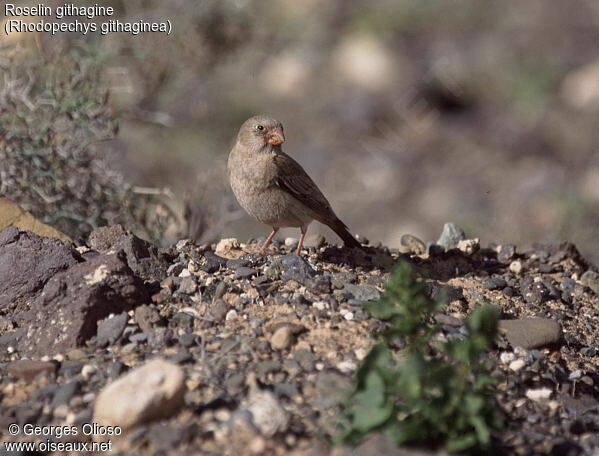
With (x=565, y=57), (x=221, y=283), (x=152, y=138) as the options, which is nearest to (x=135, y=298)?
(x=221, y=283)

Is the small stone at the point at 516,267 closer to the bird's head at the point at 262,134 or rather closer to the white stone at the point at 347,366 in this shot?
the bird's head at the point at 262,134

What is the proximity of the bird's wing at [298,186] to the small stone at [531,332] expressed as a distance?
5.90ft

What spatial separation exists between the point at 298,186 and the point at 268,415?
2.85m

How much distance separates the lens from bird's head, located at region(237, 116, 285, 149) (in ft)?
19.4

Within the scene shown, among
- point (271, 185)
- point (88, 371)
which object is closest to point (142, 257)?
point (88, 371)

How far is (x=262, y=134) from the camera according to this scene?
595 cm

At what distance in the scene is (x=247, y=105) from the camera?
11.7 m

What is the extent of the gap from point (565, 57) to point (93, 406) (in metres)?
9.90

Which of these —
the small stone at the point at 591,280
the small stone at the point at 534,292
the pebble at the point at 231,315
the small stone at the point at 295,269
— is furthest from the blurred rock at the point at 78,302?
the small stone at the point at 591,280

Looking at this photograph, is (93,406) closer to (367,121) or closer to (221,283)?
(221,283)

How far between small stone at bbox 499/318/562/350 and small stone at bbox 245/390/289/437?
1539 mm

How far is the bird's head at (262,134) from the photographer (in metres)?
5.93

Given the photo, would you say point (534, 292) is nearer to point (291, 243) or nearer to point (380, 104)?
point (291, 243)

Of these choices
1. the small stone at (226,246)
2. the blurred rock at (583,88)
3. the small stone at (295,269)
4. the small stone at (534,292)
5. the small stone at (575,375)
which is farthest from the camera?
the blurred rock at (583,88)
